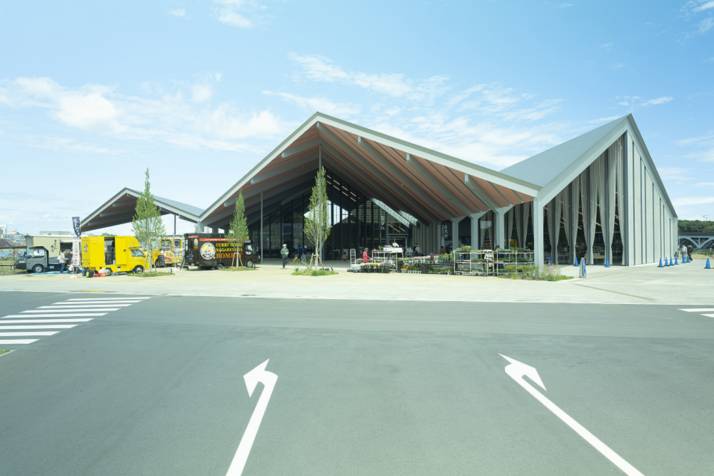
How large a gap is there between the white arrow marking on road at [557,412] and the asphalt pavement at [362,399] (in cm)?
5

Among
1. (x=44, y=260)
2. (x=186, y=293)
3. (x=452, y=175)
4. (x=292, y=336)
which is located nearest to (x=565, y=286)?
(x=452, y=175)

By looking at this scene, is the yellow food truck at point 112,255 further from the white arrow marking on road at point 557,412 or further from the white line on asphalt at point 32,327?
the white arrow marking on road at point 557,412

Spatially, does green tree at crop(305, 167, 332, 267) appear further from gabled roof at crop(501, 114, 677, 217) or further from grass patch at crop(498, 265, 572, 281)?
gabled roof at crop(501, 114, 677, 217)

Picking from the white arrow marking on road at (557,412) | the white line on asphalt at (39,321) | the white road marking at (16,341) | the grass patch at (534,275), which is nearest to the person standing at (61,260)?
the white line on asphalt at (39,321)

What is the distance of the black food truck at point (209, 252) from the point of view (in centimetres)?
3036

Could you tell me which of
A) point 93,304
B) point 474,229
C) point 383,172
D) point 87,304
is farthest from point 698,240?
point 87,304

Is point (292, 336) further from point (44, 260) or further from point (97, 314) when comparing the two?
point (44, 260)

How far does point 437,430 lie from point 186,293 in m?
13.1

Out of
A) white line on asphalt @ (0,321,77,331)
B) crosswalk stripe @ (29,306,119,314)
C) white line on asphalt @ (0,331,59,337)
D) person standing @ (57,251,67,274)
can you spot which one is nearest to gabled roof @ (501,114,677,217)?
crosswalk stripe @ (29,306,119,314)

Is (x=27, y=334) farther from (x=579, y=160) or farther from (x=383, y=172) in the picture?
(x=383, y=172)

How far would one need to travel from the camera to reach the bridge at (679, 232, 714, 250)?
7356 cm

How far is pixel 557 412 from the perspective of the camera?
13.7 feet

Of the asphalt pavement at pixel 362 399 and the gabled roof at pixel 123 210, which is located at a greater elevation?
the gabled roof at pixel 123 210

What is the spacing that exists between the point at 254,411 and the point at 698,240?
95967mm
